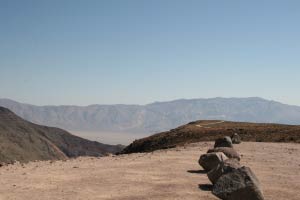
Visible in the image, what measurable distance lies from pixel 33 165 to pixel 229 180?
566 inches

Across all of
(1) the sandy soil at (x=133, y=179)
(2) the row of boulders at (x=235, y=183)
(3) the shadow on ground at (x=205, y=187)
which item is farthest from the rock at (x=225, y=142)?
(2) the row of boulders at (x=235, y=183)

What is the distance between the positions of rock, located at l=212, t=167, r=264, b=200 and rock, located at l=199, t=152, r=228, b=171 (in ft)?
19.3

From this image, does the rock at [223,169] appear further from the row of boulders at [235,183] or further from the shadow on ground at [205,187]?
the shadow on ground at [205,187]

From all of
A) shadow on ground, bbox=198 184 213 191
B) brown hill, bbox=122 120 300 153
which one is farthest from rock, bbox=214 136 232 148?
shadow on ground, bbox=198 184 213 191

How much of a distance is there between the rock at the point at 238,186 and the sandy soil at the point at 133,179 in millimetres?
630

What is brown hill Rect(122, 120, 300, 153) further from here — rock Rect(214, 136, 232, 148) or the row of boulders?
the row of boulders

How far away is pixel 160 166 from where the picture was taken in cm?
2598

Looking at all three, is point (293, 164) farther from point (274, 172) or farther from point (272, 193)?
point (272, 193)

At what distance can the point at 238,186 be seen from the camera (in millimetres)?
16500

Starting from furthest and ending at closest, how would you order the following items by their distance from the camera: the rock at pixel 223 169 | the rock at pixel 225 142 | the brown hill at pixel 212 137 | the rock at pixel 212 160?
1. the brown hill at pixel 212 137
2. the rock at pixel 225 142
3. the rock at pixel 212 160
4. the rock at pixel 223 169

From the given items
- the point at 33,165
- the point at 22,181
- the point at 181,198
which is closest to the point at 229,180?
the point at 181,198

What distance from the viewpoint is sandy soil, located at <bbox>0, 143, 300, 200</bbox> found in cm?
1759

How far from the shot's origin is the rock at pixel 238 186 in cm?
1622

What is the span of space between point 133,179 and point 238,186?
632cm
